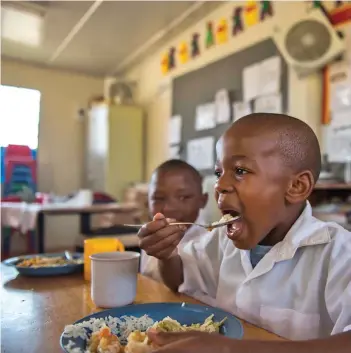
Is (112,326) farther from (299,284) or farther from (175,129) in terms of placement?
(175,129)

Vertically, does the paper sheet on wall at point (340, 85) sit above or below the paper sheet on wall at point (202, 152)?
above

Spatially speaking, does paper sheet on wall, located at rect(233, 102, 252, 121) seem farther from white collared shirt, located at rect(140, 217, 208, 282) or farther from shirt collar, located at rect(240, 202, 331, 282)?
shirt collar, located at rect(240, 202, 331, 282)

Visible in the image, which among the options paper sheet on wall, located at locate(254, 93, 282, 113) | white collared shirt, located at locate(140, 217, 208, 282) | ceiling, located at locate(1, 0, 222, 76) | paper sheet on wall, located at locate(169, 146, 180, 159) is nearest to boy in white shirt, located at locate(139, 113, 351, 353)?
white collared shirt, located at locate(140, 217, 208, 282)

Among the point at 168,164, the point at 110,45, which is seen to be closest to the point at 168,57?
the point at 110,45

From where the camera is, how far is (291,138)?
79 cm

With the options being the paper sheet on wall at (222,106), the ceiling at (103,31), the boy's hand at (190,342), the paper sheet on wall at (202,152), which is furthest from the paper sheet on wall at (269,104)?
the boy's hand at (190,342)

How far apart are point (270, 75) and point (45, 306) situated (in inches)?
110

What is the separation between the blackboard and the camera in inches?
130

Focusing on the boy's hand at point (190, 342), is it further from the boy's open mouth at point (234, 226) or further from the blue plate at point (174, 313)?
the boy's open mouth at point (234, 226)

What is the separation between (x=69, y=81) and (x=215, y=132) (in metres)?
2.94

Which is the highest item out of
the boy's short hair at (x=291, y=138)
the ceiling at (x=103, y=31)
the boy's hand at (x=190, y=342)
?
the ceiling at (x=103, y=31)

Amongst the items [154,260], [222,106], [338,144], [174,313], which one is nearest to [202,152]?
[222,106]

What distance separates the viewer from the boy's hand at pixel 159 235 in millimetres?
801

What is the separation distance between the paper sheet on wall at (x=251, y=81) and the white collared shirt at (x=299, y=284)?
8.77 ft
